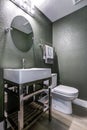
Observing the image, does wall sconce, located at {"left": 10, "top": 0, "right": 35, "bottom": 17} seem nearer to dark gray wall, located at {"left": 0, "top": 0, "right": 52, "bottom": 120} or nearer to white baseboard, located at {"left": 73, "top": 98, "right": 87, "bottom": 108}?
dark gray wall, located at {"left": 0, "top": 0, "right": 52, "bottom": 120}

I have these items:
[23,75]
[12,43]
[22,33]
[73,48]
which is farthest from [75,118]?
[22,33]

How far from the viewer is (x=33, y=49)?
183 centimetres

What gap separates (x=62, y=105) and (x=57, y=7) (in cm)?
206

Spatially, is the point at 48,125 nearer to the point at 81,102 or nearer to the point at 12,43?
the point at 81,102

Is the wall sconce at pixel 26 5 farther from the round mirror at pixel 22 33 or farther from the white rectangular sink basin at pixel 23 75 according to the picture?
the white rectangular sink basin at pixel 23 75

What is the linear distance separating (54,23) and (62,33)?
419 millimetres

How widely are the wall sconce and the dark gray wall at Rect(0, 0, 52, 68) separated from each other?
0.05 meters

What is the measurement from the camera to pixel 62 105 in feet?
5.76

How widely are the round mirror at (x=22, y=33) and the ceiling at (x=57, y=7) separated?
0.57 meters

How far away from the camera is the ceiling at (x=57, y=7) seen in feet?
6.00

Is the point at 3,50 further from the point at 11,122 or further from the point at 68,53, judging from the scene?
the point at 68,53

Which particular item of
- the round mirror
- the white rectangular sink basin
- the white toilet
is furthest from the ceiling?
the white toilet

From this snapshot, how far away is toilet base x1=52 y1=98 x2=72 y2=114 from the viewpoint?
1.68 m

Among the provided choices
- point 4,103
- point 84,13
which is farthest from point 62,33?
point 4,103
